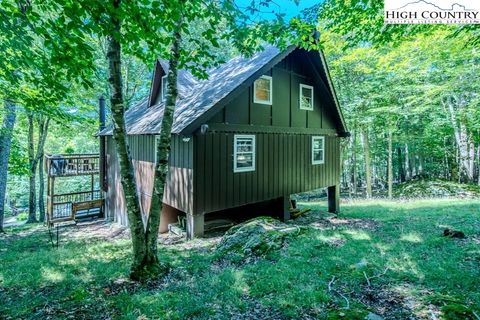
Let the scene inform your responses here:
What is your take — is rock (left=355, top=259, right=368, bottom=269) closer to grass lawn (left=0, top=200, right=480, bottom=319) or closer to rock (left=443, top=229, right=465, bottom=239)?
grass lawn (left=0, top=200, right=480, bottom=319)

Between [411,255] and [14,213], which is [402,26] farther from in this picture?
[14,213]

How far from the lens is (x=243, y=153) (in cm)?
973

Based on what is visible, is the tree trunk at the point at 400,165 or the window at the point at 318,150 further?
the tree trunk at the point at 400,165

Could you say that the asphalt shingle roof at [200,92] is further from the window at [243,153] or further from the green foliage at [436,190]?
the green foliage at [436,190]

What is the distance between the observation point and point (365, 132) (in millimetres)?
20359

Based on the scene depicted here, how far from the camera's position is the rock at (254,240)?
6.36 m

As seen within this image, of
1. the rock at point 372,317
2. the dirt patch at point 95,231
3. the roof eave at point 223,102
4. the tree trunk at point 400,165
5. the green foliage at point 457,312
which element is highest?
the roof eave at point 223,102

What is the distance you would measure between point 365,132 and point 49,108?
19.2 meters

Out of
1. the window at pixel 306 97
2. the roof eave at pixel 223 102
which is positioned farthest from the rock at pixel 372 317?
the window at pixel 306 97

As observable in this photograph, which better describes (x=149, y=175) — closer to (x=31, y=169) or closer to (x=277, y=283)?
(x=277, y=283)

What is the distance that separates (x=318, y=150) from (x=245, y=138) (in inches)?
183

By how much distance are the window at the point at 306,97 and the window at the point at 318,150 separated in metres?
1.49

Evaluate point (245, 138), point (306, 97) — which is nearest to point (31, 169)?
point (245, 138)

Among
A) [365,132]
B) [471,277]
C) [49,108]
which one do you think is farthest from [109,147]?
[365,132]
